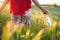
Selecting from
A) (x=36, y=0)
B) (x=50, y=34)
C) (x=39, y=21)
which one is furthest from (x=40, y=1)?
(x=50, y=34)

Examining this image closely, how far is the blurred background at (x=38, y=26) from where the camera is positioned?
1369mm

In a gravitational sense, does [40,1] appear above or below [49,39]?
above

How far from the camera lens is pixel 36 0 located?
138 cm

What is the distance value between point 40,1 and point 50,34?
25 centimetres

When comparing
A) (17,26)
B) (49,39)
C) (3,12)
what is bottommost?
(49,39)

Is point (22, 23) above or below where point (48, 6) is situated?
below

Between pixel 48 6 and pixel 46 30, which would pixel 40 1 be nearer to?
pixel 48 6

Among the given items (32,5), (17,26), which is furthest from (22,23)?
(32,5)

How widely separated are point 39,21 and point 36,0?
0.50 ft

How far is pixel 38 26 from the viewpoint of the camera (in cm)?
137

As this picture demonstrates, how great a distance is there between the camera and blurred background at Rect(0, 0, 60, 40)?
137 cm

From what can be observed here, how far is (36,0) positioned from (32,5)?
0.16 feet

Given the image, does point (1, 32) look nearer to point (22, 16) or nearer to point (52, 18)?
point (22, 16)

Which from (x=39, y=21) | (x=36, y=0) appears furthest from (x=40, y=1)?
(x=39, y=21)
